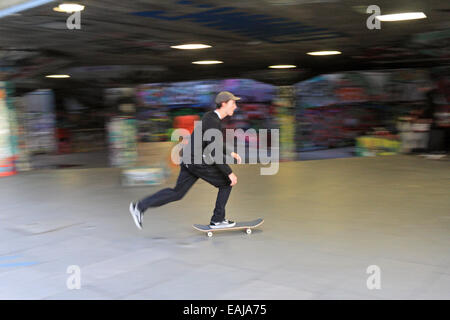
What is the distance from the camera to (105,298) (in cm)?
412

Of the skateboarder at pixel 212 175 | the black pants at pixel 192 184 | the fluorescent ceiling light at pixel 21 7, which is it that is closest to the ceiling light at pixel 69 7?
the fluorescent ceiling light at pixel 21 7

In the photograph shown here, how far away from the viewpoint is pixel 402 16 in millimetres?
7992

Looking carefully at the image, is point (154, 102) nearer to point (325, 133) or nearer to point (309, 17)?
point (325, 133)

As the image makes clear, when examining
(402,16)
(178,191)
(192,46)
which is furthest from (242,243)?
(192,46)

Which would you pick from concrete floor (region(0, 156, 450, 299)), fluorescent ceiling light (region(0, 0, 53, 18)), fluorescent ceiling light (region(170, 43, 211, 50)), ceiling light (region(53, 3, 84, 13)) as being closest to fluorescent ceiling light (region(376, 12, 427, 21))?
concrete floor (region(0, 156, 450, 299))

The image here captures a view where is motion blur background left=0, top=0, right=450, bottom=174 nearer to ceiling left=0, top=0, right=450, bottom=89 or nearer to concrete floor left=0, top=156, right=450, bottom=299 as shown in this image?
ceiling left=0, top=0, right=450, bottom=89

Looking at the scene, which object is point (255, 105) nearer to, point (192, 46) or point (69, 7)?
point (192, 46)

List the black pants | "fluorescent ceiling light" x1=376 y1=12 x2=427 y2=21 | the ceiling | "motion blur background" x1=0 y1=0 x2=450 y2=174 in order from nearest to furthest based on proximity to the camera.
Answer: the black pants
the ceiling
"motion blur background" x1=0 y1=0 x2=450 y2=174
"fluorescent ceiling light" x1=376 y1=12 x2=427 y2=21

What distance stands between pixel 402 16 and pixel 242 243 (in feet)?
16.2

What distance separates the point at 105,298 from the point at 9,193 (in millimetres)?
6547

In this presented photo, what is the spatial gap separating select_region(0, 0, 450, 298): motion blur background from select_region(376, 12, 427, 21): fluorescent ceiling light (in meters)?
0.22

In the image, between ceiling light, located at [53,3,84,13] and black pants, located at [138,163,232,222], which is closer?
black pants, located at [138,163,232,222]

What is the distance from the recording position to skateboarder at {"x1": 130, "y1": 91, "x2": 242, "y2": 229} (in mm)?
5700

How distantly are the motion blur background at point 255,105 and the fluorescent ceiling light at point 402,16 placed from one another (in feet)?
0.71
